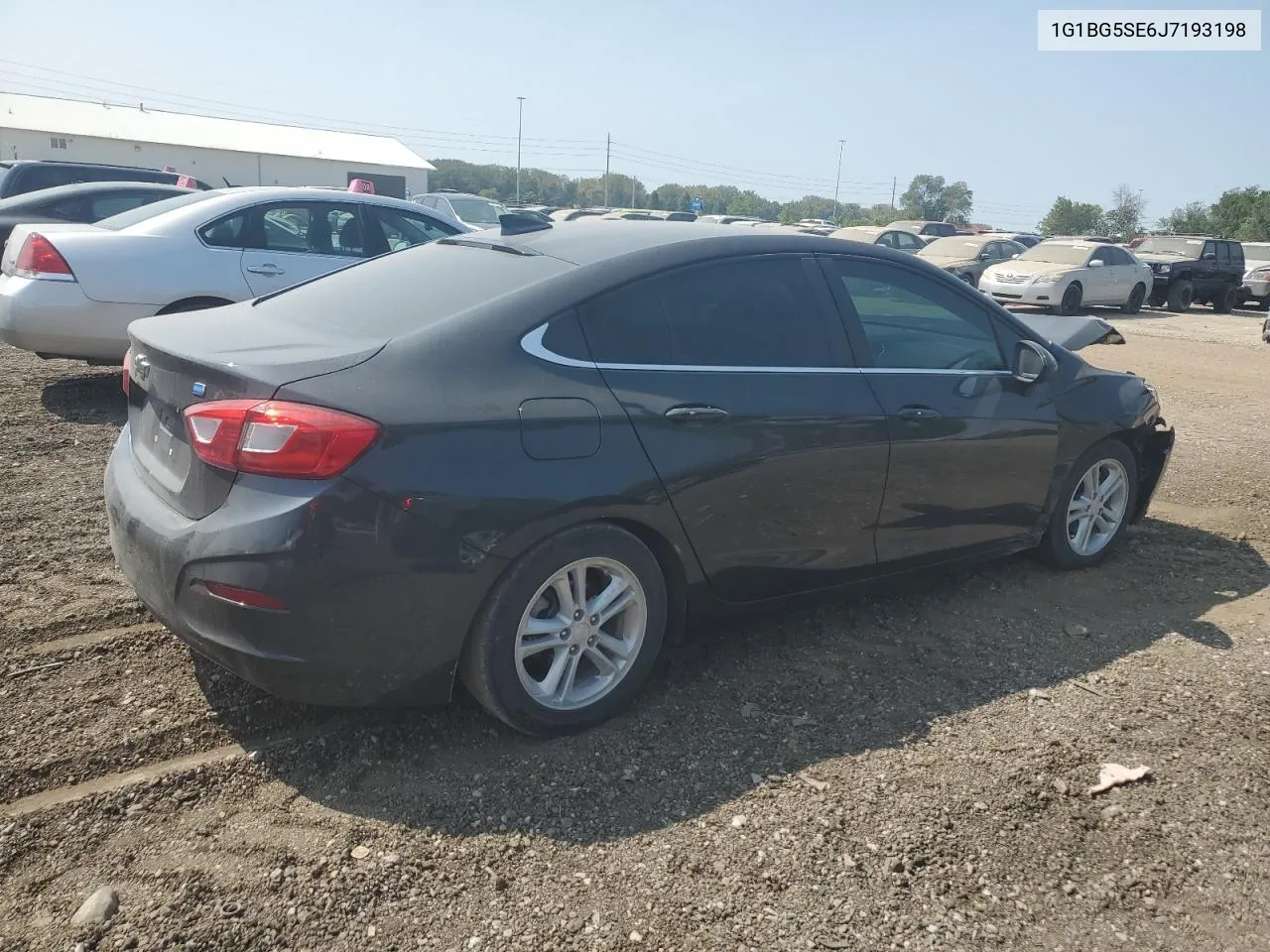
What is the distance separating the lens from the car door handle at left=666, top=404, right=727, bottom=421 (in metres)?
3.38

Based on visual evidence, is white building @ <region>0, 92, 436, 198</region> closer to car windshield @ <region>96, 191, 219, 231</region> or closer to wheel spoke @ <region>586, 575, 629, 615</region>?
car windshield @ <region>96, 191, 219, 231</region>

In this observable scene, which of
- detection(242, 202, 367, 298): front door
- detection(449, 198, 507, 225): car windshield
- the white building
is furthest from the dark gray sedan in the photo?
the white building

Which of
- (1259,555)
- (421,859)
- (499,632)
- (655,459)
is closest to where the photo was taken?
(421,859)

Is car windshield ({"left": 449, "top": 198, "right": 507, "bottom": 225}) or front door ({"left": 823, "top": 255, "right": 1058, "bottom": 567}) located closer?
front door ({"left": 823, "top": 255, "right": 1058, "bottom": 567})

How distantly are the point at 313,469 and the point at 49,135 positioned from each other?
211 feet

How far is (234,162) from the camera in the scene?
6106 centimetres

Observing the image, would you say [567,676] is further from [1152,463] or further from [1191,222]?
[1191,222]

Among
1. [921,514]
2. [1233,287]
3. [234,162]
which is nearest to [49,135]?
[234,162]

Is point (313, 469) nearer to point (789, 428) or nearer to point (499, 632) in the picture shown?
point (499, 632)

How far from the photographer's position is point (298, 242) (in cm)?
780

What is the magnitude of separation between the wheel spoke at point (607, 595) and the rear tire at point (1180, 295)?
24.3 m

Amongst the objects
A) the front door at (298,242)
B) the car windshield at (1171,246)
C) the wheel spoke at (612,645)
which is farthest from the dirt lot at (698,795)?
the car windshield at (1171,246)

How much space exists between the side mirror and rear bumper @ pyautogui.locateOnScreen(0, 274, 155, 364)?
5557mm

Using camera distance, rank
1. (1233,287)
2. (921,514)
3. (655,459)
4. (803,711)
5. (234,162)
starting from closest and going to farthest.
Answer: (655,459)
(803,711)
(921,514)
(1233,287)
(234,162)
